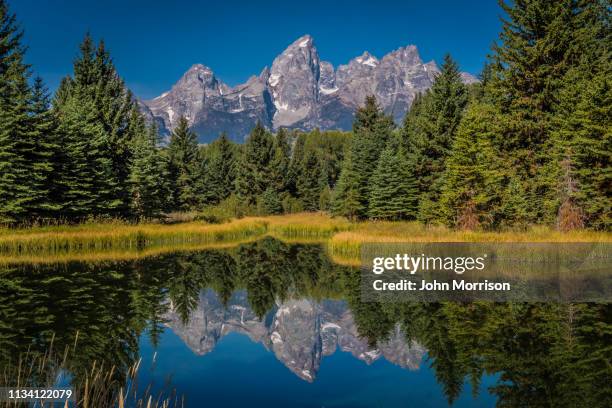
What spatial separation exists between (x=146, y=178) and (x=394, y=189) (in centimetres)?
2196

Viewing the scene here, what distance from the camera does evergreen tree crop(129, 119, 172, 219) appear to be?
131ft

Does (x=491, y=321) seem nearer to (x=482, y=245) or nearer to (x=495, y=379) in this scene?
(x=495, y=379)

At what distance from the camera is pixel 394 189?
42.2m

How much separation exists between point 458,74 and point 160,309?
35925 mm

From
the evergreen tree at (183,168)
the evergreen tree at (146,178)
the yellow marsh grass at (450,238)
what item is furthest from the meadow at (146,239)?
the evergreen tree at (183,168)

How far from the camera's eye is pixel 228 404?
8.02 m

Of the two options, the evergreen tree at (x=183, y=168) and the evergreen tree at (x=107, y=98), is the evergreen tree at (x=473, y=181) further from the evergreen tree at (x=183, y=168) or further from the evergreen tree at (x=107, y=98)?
the evergreen tree at (x=183, y=168)

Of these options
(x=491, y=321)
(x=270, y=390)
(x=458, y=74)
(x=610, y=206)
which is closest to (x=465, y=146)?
(x=610, y=206)

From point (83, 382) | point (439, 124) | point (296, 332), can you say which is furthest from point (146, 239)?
point (439, 124)

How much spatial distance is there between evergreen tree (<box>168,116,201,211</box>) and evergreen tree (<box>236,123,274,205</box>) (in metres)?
14.7

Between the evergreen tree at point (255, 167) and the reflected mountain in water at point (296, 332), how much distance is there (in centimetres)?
5770

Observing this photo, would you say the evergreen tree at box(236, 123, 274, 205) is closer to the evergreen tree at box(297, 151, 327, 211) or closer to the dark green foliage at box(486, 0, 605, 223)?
the evergreen tree at box(297, 151, 327, 211)

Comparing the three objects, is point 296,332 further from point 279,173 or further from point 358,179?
point 279,173

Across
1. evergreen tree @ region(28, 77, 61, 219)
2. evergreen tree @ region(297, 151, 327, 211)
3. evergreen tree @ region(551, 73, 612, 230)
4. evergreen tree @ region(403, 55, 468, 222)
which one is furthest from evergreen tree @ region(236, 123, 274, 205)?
evergreen tree @ region(551, 73, 612, 230)
